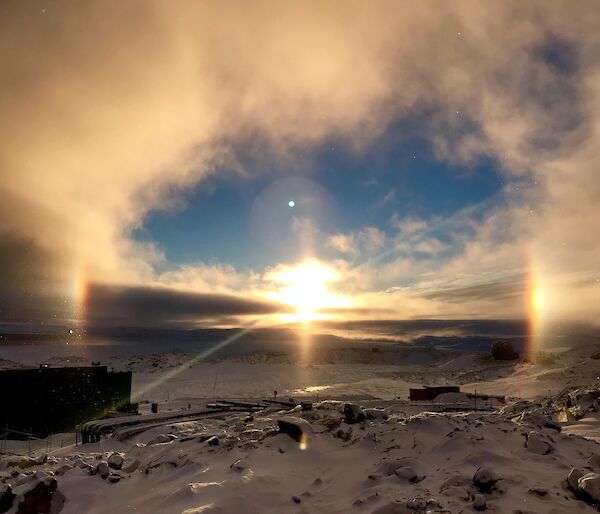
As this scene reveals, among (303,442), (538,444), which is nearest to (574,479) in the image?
(538,444)

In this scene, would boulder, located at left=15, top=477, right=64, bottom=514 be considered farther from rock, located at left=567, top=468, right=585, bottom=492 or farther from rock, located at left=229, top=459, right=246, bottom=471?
rock, located at left=567, top=468, right=585, bottom=492

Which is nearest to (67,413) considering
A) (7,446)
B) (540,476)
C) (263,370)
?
(7,446)

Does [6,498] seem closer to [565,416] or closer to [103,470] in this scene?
[103,470]

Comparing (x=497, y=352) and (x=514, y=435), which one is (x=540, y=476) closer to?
(x=514, y=435)

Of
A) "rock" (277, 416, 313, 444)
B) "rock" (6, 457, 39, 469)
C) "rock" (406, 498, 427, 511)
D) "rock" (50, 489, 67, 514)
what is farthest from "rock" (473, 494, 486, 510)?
"rock" (6, 457, 39, 469)

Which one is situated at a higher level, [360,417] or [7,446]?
[360,417]
